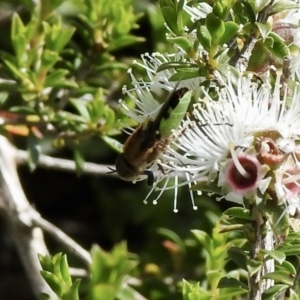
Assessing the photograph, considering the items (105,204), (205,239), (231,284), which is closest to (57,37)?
(205,239)

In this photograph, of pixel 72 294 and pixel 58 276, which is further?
pixel 58 276

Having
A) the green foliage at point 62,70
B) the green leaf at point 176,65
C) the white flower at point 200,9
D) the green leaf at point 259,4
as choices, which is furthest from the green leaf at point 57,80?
the green leaf at point 259,4

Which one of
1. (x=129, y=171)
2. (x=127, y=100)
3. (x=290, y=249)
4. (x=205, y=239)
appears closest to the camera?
(x=290, y=249)

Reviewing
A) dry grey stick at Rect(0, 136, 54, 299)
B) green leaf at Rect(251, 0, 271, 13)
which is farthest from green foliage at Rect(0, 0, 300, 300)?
dry grey stick at Rect(0, 136, 54, 299)

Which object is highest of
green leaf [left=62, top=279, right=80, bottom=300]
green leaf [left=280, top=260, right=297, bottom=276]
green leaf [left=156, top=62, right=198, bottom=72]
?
green leaf [left=156, top=62, right=198, bottom=72]

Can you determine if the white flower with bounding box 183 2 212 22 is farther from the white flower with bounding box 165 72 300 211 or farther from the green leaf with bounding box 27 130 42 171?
the green leaf with bounding box 27 130 42 171

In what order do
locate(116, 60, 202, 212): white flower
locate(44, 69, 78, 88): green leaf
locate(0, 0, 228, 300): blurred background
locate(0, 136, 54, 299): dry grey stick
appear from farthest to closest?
1. locate(0, 0, 228, 300): blurred background
2. locate(0, 136, 54, 299): dry grey stick
3. locate(44, 69, 78, 88): green leaf
4. locate(116, 60, 202, 212): white flower

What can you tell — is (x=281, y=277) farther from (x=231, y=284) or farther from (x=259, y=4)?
(x=259, y=4)

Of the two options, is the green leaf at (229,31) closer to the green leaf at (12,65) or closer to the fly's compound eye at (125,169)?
the fly's compound eye at (125,169)
